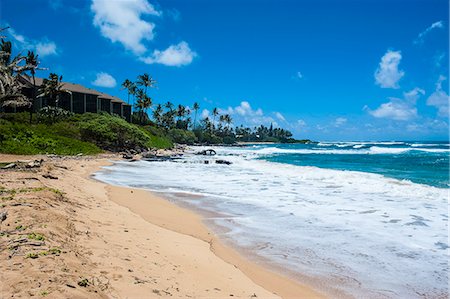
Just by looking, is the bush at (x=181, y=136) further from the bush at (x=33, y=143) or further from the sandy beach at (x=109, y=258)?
the sandy beach at (x=109, y=258)

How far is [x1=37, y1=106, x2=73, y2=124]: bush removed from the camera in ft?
129

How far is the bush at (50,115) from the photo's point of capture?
39375 mm

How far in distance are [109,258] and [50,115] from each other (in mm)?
41681

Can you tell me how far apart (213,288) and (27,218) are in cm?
346

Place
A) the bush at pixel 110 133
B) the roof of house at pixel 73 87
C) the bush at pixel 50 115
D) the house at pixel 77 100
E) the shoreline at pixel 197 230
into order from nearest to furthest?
the shoreline at pixel 197 230, the bush at pixel 110 133, the bush at pixel 50 115, the roof of house at pixel 73 87, the house at pixel 77 100

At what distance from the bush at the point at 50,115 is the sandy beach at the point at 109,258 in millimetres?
34626

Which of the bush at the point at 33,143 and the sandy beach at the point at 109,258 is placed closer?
the sandy beach at the point at 109,258

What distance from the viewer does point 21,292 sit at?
3.30 meters

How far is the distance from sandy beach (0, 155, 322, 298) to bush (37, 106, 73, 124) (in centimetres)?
3463

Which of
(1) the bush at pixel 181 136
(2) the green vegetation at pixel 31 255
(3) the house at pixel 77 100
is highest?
(3) the house at pixel 77 100

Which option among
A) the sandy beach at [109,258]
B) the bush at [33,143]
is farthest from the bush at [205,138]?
the sandy beach at [109,258]

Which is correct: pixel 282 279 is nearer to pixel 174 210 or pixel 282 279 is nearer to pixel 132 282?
pixel 132 282

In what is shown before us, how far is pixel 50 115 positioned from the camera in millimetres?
40812

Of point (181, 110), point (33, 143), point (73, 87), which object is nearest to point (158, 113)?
point (181, 110)
